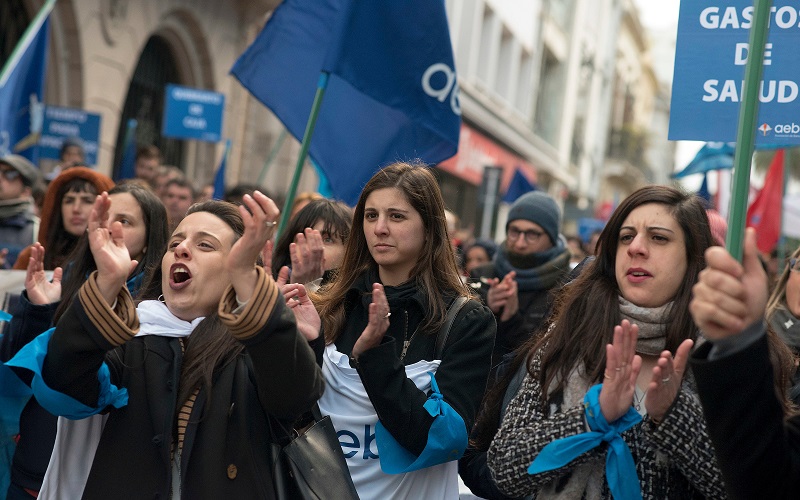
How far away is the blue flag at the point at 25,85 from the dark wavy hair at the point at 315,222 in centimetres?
302

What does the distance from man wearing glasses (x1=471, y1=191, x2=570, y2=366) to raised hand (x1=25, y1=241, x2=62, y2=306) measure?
8.72 ft

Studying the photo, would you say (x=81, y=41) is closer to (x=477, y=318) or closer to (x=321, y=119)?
(x=321, y=119)

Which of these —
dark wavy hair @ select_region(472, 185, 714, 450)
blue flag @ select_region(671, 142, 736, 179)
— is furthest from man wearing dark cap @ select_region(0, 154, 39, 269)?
blue flag @ select_region(671, 142, 736, 179)

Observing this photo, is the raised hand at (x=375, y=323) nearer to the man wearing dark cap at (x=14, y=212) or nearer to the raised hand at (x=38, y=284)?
the raised hand at (x=38, y=284)

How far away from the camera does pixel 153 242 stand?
14.4 feet

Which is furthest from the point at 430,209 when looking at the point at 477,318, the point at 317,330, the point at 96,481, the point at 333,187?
the point at 333,187

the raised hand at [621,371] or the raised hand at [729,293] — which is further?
the raised hand at [621,371]

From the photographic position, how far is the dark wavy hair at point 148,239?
165 inches

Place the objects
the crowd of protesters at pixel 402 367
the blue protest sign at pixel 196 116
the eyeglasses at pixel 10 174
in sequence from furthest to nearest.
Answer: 1. the blue protest sign at pixel 196 116
2. the eyeglasses at pixel 10 174
3. the crowd of protesters at pixel 402 367

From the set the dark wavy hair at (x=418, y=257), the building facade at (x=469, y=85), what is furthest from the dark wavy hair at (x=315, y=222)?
the building facade at (x=469, y=85)

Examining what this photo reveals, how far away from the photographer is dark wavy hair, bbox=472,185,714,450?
3.20 m

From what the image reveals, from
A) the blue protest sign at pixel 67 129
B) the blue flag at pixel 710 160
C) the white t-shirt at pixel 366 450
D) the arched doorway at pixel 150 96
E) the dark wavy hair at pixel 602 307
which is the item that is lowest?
the white t-shirt at pixel 366 450

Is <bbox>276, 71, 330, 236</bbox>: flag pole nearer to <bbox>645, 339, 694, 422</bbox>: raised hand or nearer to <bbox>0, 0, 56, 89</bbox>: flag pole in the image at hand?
<bbox>645, 339, 694, 422</bbox>: raised hand

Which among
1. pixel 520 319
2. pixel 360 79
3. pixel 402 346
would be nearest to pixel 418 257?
pixel 402 346
